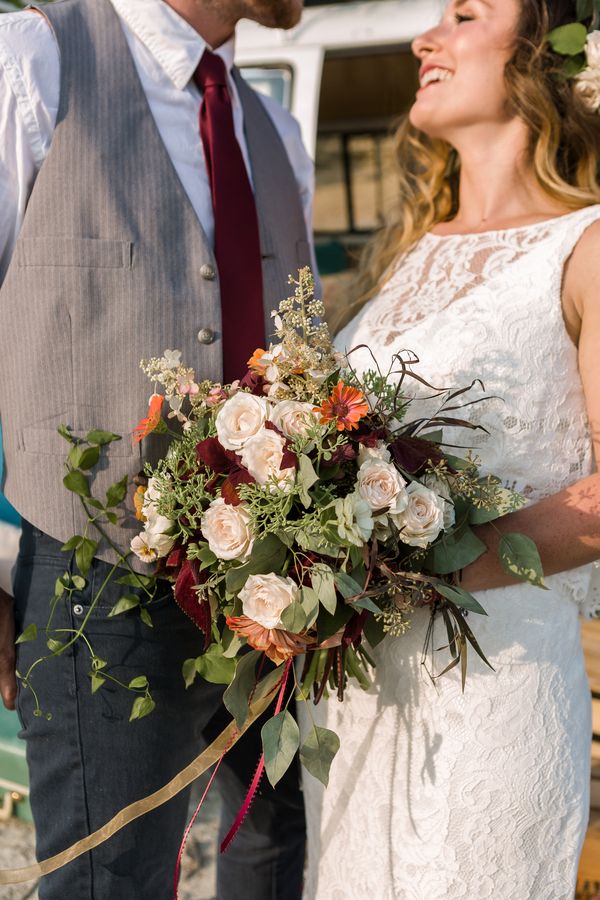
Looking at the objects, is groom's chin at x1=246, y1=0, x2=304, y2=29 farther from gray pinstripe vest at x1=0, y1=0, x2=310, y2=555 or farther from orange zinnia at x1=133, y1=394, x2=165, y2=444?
orange zinnia at x1=133, y1=394, x2=165, y2=444

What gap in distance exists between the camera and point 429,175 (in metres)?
2.56

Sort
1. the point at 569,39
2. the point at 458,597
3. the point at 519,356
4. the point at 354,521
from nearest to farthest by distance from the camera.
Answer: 1. the point at 354,521
2. the point at 458,597
3. the point at 519,356
4. the point at 569,39

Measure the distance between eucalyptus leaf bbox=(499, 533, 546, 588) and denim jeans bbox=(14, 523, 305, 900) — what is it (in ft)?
2.04

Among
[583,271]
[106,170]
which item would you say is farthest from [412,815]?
[106,170]

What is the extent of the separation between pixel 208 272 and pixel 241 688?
0.80 meters

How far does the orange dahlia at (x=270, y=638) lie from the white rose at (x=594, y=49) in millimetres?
1553

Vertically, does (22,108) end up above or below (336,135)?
above

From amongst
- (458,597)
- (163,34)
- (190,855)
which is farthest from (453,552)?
(190,855)

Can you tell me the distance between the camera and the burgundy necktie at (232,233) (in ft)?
5.95

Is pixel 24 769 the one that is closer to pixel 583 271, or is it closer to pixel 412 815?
pixel 412 815

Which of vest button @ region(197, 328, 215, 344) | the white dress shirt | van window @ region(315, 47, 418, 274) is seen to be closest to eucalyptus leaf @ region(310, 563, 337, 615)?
vest button @ region(197, 328, 215, 344)

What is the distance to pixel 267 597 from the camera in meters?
1.38

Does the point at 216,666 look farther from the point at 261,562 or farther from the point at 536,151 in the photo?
the point at 536,151

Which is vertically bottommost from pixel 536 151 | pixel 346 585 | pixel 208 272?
pixel 346 585
